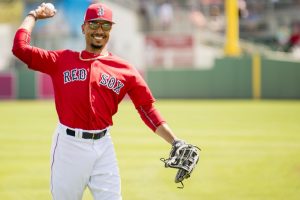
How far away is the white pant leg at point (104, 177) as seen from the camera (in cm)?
484

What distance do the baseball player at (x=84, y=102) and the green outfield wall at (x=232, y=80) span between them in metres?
23.2

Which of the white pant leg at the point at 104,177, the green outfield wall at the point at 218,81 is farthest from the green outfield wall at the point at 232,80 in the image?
the white pant leg at the point at 104,177

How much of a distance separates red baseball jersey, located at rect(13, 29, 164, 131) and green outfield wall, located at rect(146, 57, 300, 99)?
2311 cm

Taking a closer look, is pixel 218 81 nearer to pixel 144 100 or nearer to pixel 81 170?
pixel 144 100

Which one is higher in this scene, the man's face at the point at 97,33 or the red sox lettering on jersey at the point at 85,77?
the man's face at the point at 97,33

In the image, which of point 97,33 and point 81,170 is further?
point 97,33

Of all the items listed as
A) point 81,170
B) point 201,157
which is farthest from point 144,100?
point 201,157

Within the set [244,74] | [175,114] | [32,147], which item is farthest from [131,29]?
[32,147]

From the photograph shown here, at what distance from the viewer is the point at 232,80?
28719mm

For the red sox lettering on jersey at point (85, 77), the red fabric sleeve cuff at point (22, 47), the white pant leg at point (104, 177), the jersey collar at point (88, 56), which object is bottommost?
the white pant leg at point (104, 177)

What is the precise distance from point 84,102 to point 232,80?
24184 millimetres

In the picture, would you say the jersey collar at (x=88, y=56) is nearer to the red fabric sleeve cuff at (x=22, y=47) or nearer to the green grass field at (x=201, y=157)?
the red fabric sleeve cuff at (x=22, y=47)

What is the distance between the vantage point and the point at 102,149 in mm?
4961

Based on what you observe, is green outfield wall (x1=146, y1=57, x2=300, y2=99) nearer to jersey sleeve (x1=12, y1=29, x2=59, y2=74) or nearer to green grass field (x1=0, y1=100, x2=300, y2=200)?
green grass field (x1=0, y1=100, x2=300, y2=200)
